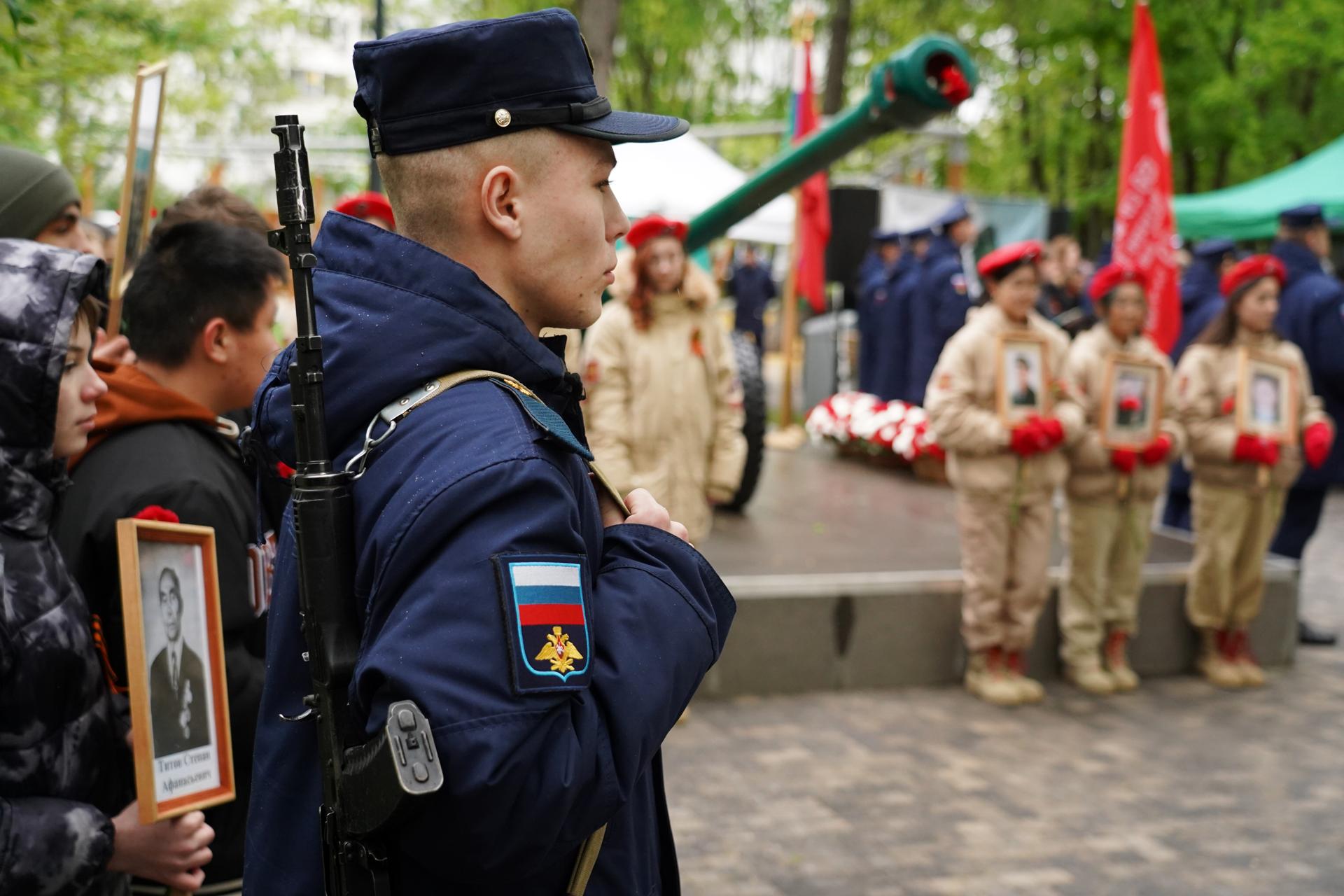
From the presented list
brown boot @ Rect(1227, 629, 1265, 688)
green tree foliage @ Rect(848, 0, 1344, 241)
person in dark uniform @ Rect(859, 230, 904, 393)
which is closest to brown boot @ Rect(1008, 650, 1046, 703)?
brown boot @ Rect(1227, 629, 1265, 688)

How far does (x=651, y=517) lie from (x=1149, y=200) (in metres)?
9.10

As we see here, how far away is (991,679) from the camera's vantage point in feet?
22.5

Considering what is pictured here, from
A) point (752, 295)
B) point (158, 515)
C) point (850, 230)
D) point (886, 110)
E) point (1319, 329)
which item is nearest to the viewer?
point (158, 515)

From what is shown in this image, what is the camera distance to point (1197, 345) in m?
7.45

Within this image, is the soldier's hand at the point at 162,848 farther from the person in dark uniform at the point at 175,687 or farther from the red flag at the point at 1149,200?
the red flag at the point at 1149,200

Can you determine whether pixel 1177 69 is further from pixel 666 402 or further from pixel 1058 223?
pixel 666 402

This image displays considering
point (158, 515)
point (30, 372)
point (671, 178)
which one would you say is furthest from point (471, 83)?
point (671, 178)

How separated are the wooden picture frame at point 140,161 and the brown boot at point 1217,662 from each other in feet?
20.2

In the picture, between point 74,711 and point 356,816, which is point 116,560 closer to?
point 74,711

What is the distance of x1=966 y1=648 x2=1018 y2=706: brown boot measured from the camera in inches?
266

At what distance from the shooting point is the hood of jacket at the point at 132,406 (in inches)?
103

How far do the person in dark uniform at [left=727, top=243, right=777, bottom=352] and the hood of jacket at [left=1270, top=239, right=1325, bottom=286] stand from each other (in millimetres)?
15394

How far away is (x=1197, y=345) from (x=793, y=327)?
757 centimetres

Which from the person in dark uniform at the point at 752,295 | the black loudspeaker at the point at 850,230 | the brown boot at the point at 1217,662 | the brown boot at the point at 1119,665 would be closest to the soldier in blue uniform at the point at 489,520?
the brown boot at the point at 1119,665
